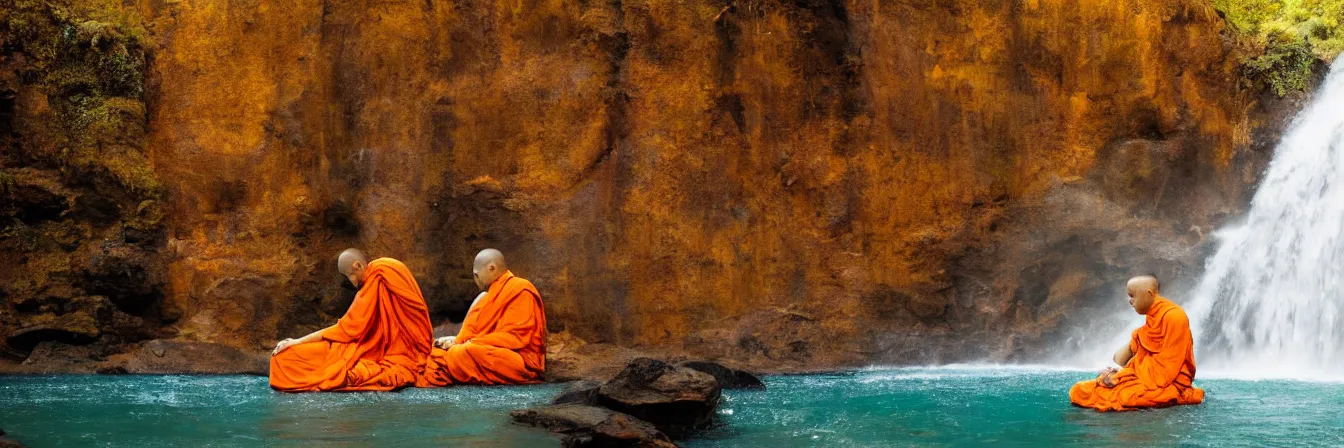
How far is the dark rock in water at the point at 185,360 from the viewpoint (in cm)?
1452

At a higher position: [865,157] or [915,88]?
[915,88]

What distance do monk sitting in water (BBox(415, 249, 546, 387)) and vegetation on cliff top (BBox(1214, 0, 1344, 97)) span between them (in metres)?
9.96

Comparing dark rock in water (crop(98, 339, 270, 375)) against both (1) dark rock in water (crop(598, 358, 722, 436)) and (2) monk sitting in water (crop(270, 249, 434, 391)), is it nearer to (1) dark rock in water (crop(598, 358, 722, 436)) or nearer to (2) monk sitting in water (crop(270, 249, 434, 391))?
(2) monk sitting in water (crop(270, 249, 434, 391))

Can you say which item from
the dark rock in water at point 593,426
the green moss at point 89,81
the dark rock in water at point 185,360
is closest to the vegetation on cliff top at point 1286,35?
the dark rock in water at point 593,426

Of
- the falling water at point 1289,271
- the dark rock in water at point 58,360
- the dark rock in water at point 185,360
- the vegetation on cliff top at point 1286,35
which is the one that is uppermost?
the vegetation on cliff top at point 1286,35

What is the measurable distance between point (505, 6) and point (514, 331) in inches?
222

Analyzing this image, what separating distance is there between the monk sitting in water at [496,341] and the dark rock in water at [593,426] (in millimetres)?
3643

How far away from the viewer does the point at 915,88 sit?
16.0 m

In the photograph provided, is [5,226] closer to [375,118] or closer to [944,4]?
[375,118]

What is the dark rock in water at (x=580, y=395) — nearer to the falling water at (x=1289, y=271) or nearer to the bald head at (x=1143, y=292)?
the bald head at (x=1143, y=292)

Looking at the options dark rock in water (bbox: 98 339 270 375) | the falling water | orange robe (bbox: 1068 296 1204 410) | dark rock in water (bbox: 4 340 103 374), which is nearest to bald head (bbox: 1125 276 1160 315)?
orange robe (bbox: 1068 296 1204 410)

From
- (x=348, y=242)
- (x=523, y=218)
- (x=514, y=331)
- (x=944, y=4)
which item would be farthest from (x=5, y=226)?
(x=944, y=4)

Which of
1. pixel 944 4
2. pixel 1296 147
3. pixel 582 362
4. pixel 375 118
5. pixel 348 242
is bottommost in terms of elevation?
pixel 582 362

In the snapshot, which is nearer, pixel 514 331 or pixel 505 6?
pixel 514 331
